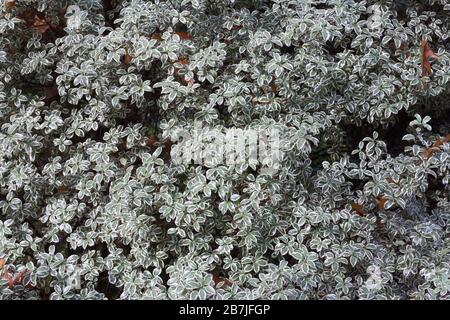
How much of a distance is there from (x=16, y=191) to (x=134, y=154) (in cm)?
56

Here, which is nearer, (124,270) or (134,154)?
(124,270)

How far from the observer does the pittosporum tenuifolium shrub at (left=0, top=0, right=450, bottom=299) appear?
7.59 ft

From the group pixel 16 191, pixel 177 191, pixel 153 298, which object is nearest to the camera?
pixel 153 298

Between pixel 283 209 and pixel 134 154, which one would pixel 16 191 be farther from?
pixel 283 209

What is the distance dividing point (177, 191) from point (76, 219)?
499 mm

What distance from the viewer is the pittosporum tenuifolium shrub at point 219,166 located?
91.0 inches

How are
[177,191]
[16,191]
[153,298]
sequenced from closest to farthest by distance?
[153,298], [177,191], [16,191]

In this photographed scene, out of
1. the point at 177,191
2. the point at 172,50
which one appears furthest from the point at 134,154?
the point at 172,50

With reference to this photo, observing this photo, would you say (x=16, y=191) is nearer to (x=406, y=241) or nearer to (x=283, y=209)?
(x=283, y=209)

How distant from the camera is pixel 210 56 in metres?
2.42

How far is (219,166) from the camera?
2.34 m
